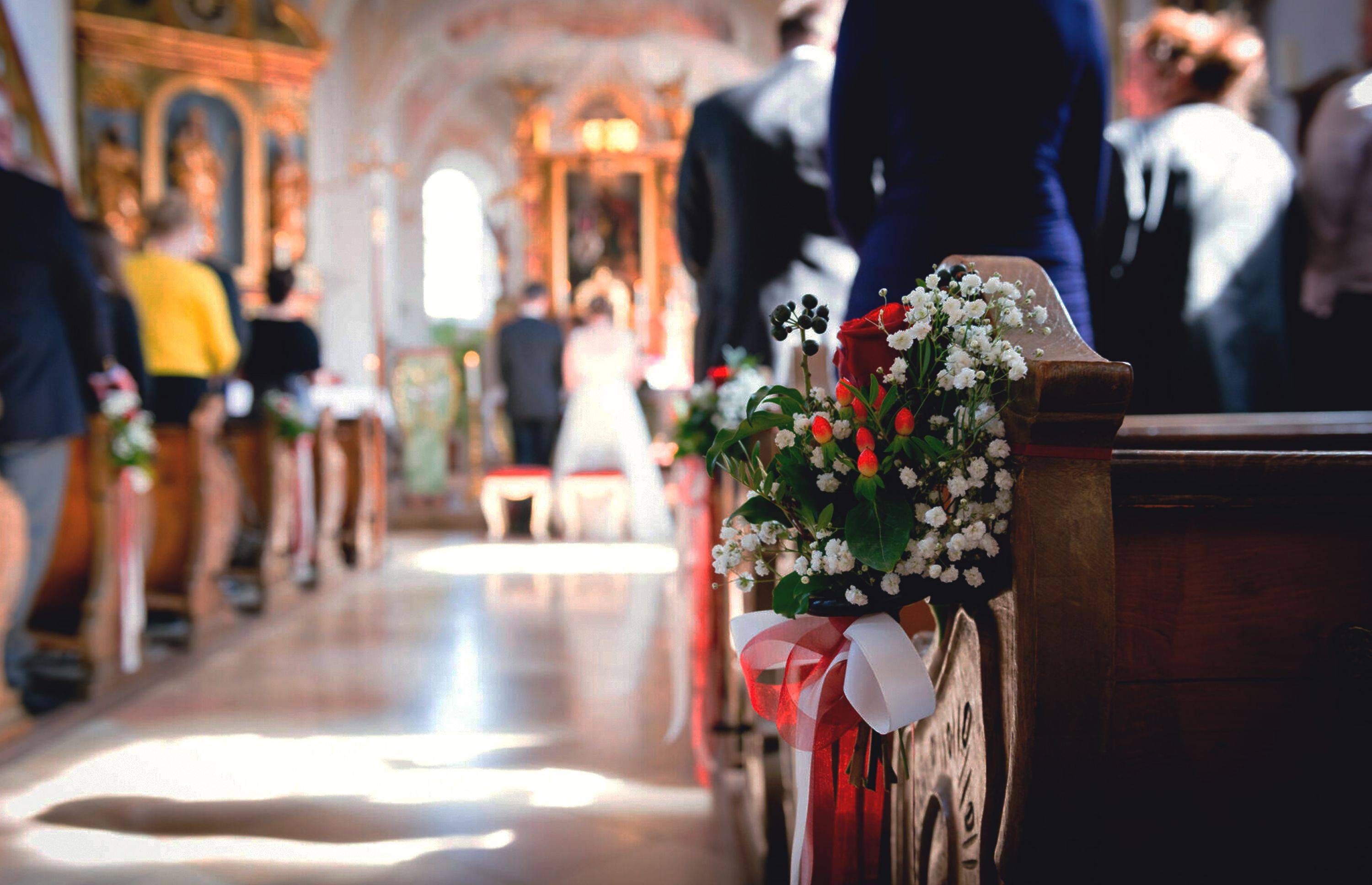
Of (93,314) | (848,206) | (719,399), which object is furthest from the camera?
(93,314)

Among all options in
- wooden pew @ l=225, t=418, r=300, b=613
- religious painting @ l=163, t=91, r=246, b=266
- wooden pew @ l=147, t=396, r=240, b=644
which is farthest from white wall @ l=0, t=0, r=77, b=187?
wooden pew @ l=147, t=396, r=240, b=644

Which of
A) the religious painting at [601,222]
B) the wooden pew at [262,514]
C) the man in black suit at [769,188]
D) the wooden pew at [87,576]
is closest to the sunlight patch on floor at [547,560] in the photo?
the wooden pew at [262,514]

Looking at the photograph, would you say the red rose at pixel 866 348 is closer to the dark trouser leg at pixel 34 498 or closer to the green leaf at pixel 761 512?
the green leaf at pixel 761 512

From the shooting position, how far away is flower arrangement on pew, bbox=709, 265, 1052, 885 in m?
0.94

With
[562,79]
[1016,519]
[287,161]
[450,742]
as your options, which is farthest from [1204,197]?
[562,79]

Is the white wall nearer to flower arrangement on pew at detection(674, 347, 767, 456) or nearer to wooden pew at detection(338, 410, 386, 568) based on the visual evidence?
wooden pew at detection(338, 410, 386, 568)

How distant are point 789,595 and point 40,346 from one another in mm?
3053

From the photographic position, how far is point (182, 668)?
3.87 metres

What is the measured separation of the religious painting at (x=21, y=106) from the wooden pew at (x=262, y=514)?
3271mm

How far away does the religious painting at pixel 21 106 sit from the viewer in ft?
23.5

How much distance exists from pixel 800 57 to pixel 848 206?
0.95 m

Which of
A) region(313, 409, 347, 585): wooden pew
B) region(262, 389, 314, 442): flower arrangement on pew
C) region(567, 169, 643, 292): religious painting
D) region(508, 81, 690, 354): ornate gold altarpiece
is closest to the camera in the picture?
region(262, 389, 314, 442): flower arrangement on pew

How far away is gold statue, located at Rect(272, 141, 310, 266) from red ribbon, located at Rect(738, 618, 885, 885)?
10361 mm

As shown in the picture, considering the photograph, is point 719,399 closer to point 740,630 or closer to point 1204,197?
point 740,630
